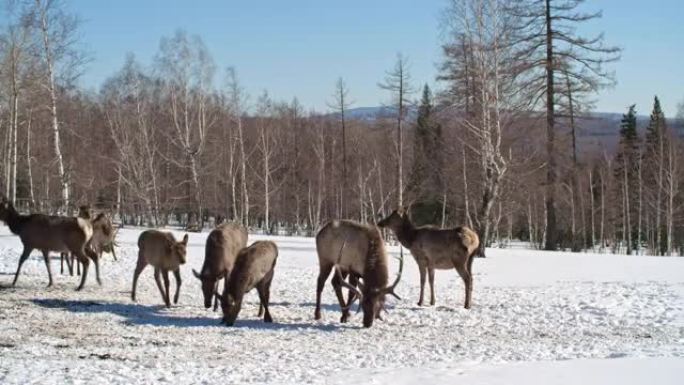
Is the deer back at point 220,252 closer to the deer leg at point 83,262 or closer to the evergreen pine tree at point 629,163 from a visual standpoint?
the deer leg at point 83,262

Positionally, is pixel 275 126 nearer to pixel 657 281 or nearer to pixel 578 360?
pixel 657 281

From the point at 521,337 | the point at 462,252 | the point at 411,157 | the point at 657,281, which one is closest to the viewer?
the point at 521,337

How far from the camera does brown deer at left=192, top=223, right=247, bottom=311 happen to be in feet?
42.7

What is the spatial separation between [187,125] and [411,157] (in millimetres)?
18910

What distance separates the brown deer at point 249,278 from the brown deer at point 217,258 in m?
0.36

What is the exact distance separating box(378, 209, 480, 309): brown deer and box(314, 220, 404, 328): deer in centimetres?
177

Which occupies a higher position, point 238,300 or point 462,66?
point 462,66

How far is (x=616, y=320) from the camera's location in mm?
12883

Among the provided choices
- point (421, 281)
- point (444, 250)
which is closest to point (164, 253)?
point (421, 281)

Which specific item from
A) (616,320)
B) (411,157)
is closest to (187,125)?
(411,157)

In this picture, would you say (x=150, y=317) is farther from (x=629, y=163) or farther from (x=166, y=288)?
(x=629, y=163)

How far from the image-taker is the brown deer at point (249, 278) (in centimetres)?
1207

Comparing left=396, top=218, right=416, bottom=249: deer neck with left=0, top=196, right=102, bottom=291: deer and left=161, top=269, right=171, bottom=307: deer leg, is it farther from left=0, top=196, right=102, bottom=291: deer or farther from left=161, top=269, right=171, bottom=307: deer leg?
left=0, top=196, right=102, bottom=291: deer

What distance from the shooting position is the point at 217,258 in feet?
43.8
